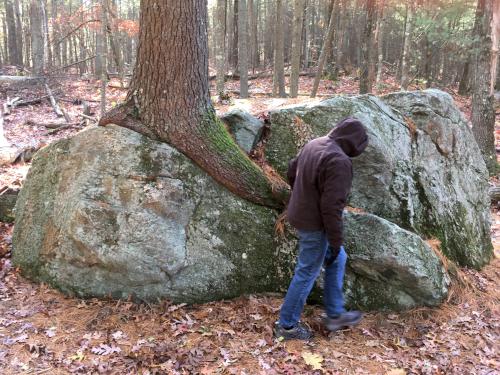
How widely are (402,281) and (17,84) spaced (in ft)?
62.7

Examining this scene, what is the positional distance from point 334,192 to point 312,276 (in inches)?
36.3

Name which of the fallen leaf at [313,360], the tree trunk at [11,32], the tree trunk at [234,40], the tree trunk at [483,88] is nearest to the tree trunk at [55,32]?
the tree trunk at [11,32]

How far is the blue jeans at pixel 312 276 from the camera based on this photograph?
4066 mm

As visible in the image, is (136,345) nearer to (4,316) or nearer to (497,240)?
(4,316)

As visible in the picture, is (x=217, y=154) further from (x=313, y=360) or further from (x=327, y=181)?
(x=313, y=360)

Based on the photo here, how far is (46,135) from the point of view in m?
12.4

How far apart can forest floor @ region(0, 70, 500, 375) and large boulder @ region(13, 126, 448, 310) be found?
0.20m

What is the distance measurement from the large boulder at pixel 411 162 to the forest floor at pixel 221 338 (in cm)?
102

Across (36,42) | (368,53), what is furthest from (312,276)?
(36,42)

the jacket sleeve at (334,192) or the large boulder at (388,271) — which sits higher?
the jacket sleeve at (334,192)

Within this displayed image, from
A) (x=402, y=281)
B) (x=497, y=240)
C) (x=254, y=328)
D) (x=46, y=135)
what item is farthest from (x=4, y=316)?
(x=46, y=135)

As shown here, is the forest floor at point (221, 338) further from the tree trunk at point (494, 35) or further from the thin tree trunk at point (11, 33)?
the thin tree trunk at point (11, 33)

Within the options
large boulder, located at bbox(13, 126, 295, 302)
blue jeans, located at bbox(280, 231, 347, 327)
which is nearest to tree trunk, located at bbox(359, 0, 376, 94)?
large boulder, located at bbox(13, 126, 295, 302)

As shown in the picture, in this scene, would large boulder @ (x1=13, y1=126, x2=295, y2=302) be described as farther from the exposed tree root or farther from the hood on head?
the hood on head
